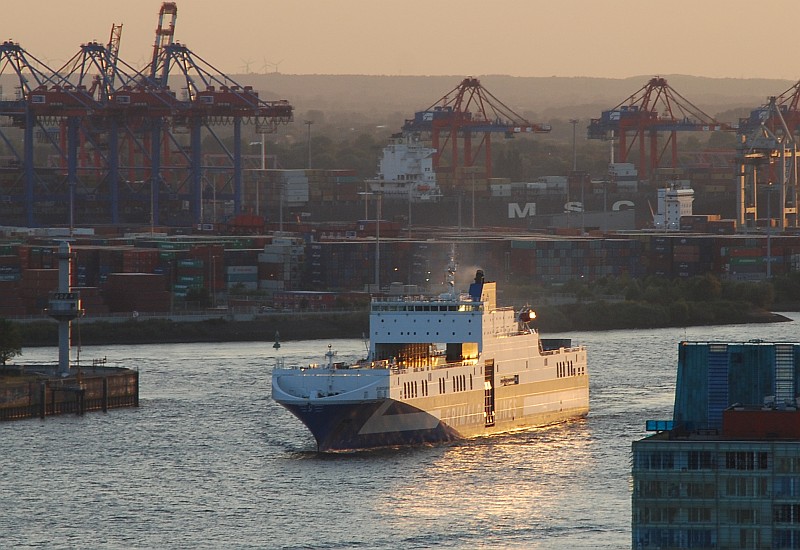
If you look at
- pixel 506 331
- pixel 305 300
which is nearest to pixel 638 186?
pixel 305 300

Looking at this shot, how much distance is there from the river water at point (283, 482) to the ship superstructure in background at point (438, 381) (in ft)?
1.70

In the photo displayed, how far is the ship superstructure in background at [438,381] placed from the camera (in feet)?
133

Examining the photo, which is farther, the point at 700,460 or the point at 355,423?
the point at 355,423

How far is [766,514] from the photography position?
2494 centimetres

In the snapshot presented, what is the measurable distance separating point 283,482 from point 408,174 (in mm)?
96557

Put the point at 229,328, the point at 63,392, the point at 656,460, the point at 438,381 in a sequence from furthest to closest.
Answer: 1. the point at 229,328
2. the point at 63,392
3. the point at 438,381
4. the point at 656,460

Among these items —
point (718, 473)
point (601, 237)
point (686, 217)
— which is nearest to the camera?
point (718, 473)

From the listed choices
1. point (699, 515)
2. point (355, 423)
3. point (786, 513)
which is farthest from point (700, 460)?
point (355, 423)

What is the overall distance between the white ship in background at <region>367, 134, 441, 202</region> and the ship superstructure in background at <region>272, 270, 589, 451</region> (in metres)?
83.9

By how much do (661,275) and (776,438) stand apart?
6593 centimetres

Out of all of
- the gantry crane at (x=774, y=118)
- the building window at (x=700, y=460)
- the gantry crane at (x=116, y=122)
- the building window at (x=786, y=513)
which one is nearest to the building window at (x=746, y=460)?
the building window at (x=700, y=460)

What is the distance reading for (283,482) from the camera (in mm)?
37250

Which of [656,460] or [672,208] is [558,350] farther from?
[672,208]

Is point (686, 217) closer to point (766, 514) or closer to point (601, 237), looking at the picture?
point (601, 237)
